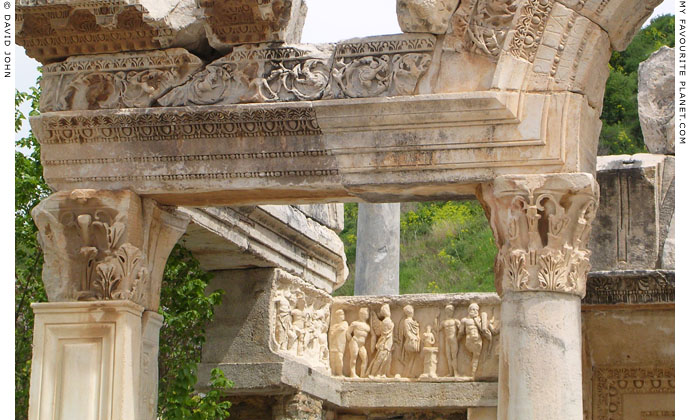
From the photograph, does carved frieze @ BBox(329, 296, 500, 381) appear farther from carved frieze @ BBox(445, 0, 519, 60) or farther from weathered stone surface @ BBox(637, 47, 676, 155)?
carved frieze @ BBox(445, 0, 519, 60)

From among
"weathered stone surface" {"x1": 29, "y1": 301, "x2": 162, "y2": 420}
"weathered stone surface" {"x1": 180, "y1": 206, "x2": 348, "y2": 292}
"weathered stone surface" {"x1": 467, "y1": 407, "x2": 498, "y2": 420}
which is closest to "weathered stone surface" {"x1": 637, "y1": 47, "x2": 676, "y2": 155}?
"weathered stone surface" {"x1": 467, "y1": 407, "x2": 498, "y2": 420}

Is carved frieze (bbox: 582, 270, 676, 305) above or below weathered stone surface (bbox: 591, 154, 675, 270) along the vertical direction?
below

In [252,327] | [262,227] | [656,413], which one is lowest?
[656,413]

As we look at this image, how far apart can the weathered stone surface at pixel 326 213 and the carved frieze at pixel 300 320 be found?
662mm

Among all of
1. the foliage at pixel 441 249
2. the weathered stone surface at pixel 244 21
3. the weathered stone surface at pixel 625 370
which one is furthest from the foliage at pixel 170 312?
the foliage at pixel 441 249

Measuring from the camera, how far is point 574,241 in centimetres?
759

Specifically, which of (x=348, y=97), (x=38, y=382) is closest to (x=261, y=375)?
(x=38, y=382)

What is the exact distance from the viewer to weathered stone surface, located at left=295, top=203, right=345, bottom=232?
453 inches

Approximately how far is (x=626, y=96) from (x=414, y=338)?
65.3 feet

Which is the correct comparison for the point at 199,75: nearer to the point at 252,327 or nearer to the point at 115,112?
the point at 115,112

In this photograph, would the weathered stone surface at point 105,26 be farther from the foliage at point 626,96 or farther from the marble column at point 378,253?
the foliage at point 626,96

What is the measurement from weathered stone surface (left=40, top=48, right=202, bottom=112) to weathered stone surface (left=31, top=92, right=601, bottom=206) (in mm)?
138

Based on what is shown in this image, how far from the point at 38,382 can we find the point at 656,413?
5.02m

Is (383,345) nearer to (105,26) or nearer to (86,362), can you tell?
(86,362)
